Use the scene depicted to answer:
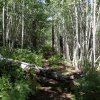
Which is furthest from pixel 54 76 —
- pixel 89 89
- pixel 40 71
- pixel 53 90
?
pixel 89 89

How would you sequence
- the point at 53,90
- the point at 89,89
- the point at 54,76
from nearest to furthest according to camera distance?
the point at 89,89
the point at 53,90
the point at 54,76

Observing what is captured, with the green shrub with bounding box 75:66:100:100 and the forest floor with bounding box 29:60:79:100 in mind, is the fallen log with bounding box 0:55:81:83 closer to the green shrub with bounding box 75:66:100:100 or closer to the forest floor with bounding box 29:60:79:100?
the forest floor with bounding box 29:60:79:100

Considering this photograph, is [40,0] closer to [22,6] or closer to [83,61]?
[22,6]

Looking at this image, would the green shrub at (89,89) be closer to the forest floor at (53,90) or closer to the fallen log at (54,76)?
the forest floor at (53,90)

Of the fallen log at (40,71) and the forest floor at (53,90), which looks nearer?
the forest floor at (53,90)

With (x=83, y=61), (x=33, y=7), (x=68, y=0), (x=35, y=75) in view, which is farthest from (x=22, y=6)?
(x=35, y=75)

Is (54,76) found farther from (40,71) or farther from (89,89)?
(89,89)

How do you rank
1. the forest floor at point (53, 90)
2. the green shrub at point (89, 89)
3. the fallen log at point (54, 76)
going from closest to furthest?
the green shrub at point (89, 89) → the forest floor at point (53, 90) → the fallen log at point (54, 76)

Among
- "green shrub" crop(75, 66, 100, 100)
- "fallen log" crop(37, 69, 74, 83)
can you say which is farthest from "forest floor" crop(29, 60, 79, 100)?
"green shrub" crop(75, 66, 100, 100)

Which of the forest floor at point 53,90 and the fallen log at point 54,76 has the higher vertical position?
the fallen log at point 54,76

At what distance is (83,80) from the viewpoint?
463 inches

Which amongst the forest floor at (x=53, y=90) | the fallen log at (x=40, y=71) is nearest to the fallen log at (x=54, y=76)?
the fallen log at (x=40, y=71)

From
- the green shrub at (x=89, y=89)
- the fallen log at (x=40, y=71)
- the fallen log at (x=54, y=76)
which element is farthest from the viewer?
the fallen log at (x=54, y=76)

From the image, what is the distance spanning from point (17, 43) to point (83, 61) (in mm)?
14815
